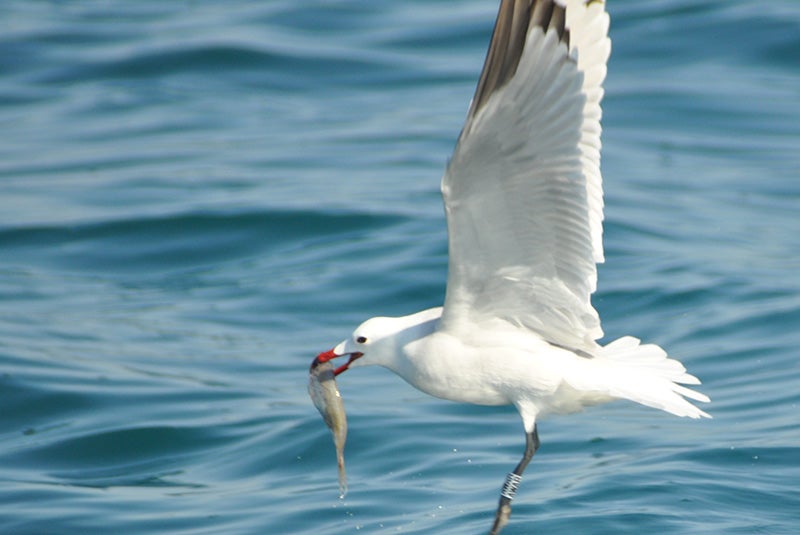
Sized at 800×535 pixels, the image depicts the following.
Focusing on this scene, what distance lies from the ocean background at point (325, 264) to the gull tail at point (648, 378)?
1487 millimetres

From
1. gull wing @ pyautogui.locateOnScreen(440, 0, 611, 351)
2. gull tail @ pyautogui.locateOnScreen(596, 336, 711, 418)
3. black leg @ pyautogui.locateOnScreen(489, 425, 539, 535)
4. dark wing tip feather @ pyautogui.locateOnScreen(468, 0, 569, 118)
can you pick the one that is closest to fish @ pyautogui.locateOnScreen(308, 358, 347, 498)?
gull wing @ pyautogui.locateOnScreen(440, 0, 611, 351)

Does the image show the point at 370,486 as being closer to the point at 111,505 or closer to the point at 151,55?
the point at 111,505

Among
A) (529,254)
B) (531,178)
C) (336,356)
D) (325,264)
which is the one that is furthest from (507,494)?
(325,264)

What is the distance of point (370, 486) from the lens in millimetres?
9312

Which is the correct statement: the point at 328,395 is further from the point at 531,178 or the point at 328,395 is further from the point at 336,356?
the point at 531,178

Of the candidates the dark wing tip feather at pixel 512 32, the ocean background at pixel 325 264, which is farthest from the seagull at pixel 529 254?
the ocean background at pixel 325 264

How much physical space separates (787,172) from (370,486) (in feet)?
25.2

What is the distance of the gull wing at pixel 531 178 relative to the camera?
605cm

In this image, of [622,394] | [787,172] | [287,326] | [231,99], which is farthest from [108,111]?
[622,394]

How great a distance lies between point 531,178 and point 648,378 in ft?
4.29

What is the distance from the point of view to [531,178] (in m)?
6.25

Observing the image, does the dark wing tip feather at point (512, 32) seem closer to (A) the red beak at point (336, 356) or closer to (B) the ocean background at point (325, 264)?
(A) the red beak at point (336, 356)

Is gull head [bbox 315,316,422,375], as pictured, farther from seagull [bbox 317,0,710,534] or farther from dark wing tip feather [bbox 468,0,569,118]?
dark wing tip feather [bbox 468,0,569,118]

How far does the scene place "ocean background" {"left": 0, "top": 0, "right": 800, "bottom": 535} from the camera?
30.4 feet
